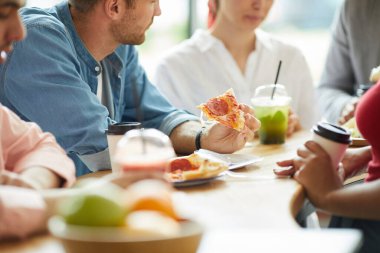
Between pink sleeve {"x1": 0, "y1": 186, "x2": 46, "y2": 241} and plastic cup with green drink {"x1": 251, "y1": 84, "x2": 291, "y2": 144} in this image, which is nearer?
pink sleeve {"x1": 0, "y1": 186, "x2": 46, "y2": 241}

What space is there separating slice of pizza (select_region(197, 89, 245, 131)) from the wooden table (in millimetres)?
160

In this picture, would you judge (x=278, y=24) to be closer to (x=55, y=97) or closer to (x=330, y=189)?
(x=55, y=97)

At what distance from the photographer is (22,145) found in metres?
1.87

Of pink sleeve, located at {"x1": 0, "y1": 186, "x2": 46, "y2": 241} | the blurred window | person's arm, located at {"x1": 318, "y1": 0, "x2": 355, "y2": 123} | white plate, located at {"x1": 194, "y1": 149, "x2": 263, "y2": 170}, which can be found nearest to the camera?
pink sleeve, located at {"x1": 0, "y1": 186, "x2": 46, "y2": 241}

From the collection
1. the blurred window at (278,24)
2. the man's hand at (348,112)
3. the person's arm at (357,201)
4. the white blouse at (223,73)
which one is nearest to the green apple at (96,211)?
the person's arm at (357,201)

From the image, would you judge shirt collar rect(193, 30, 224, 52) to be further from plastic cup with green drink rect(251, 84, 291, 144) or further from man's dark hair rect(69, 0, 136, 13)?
man's dark hair rect(69, 0, 136, 13)

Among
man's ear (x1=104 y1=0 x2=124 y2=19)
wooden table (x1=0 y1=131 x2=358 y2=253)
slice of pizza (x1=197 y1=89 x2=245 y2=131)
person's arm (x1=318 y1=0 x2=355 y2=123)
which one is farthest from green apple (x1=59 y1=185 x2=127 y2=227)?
person's arm (x1=318 y1=0 x2=355 y2=123)

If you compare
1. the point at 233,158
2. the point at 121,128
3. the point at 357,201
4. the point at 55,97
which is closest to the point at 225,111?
the point at 233,158

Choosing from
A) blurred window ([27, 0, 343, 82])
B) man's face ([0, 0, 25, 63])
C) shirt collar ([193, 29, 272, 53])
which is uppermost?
man's face ([0, 0, 25, 63])

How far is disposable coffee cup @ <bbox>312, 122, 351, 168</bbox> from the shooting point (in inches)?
76.7

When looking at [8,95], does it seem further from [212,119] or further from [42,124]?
[212,119]

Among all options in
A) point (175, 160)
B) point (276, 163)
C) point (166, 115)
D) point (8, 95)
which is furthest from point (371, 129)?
point (8, 95)

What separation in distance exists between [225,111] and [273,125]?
321 mm

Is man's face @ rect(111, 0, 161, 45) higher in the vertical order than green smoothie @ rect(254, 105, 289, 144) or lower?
higher
